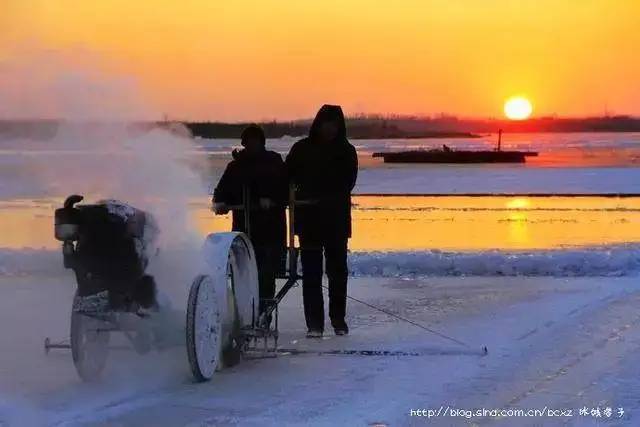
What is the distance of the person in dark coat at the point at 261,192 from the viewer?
22.5 feet

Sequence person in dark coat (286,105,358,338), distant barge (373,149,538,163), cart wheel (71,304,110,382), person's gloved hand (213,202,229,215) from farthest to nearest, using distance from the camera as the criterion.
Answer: distant barge (373,149,538,163) → person in dark coat (286,105,358,338) → person's gloved hand (213,202,229,215) → cart wheel (71,304,110,382)

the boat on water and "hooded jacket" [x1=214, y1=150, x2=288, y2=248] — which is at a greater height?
"hooded jacket" [x1=214, y1=150, x2=288, y2=248]

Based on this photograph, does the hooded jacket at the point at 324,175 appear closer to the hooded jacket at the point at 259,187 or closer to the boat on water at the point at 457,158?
the hooded jacket at the point at 259,187

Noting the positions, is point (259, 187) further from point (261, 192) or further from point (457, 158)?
point (457, 158)

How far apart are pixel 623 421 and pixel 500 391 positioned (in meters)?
0.79

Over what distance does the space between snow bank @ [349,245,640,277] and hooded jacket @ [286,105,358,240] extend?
3.59m

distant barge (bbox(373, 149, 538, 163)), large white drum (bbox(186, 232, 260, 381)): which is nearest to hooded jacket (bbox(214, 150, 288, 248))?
large white drum (bbox(186, 232, 260, 381))

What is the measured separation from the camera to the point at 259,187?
6875 mm

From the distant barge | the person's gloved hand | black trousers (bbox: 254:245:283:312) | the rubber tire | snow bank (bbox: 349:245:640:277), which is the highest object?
the person's gloved hand

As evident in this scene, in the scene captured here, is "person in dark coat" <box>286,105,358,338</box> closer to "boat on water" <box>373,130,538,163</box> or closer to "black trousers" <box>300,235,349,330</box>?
"black trousers" <box>300,235,349,330</box>

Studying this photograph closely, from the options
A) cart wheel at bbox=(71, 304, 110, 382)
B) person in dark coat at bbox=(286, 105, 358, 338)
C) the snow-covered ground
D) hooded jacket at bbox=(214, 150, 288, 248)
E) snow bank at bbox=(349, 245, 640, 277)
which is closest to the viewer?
the snow-covered ground

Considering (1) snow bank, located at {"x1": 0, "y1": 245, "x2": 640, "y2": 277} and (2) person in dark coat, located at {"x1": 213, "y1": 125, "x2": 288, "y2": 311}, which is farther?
(1) snow bank, located at {"x1": 0, "y1": 245, "x2": 640, "y2": 277}

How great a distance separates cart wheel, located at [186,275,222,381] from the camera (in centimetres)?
534

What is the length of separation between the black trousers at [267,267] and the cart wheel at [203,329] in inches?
43.9
